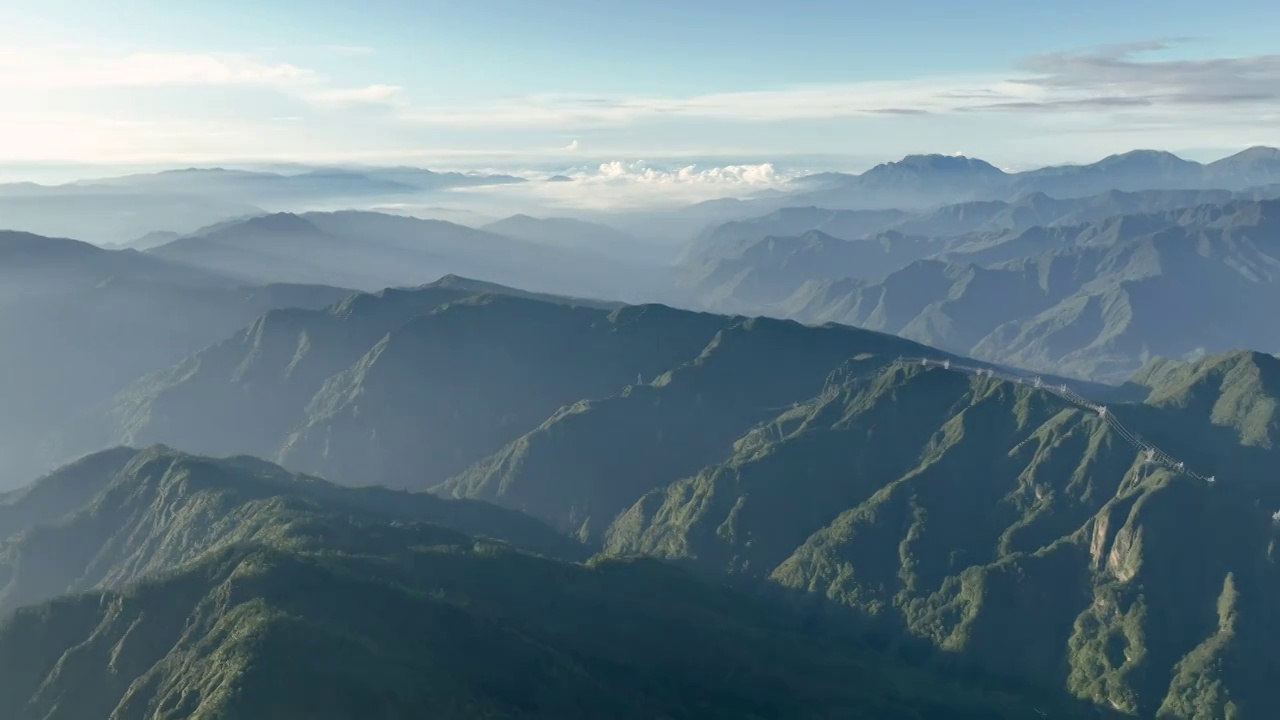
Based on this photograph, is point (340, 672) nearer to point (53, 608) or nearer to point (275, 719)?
point (275, 719)

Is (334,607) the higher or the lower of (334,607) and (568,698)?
the higher

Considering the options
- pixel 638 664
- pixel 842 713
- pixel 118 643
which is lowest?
pixel 842 713

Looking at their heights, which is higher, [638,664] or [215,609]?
[215,609]

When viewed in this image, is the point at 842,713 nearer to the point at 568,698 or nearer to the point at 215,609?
the point at 568,698

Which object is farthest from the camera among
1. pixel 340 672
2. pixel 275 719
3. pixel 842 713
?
pixel 842 713

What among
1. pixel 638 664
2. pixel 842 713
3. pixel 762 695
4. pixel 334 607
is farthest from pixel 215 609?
pixel 842 713

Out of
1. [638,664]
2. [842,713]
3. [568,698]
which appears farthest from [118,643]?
[842,713]

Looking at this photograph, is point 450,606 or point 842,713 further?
point 842,713

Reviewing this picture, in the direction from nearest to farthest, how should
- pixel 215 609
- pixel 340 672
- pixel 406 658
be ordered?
1. pixel 340 672
2. pixel 406 658
3. pixel 215 609

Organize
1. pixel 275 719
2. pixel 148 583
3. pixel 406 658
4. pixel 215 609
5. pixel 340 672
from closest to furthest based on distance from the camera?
1. pixel 275 719
2. pixel 340 672
3. pixel 406 658
4. pixel 215 609
5. pixel 148 583
